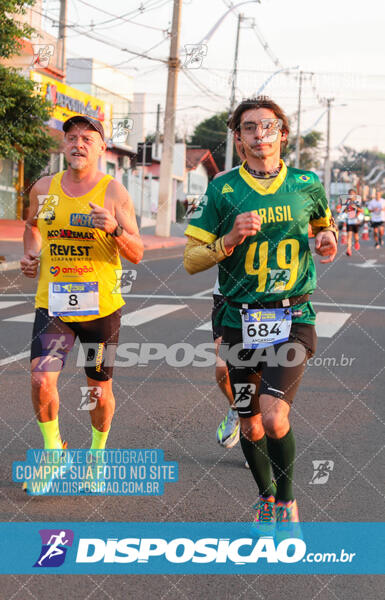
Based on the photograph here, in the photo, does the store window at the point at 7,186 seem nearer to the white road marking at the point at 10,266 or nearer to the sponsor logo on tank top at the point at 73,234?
the white road marking at the point at 10,266

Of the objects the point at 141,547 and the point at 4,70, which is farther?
the point at 4,70

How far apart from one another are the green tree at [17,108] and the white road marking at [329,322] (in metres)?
11.2

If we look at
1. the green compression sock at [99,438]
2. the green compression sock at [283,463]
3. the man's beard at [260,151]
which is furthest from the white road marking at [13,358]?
the man's beard at [260,151]

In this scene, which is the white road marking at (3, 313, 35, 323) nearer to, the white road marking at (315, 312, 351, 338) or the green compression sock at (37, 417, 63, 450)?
the white road marking at (315, 312, 351, 338)

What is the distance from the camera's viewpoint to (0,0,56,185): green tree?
68.1 ft

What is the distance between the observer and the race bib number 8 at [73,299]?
15.7 ft

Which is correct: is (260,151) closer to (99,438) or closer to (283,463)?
(283,463)

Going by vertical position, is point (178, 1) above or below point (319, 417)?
above

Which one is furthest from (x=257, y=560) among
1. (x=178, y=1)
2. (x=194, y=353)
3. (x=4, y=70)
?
(x=178, y=1)

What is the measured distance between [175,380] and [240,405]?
382cm

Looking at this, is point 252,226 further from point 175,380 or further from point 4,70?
point 4,70

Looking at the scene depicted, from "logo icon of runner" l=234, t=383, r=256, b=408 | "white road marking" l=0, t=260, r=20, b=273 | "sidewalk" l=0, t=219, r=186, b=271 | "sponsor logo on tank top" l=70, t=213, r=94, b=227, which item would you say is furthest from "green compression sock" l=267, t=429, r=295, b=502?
"white road marking" l=0, t=260, r=20, b=273

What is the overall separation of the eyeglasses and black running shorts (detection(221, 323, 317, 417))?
36.4 inches

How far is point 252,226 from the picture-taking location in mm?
3855
